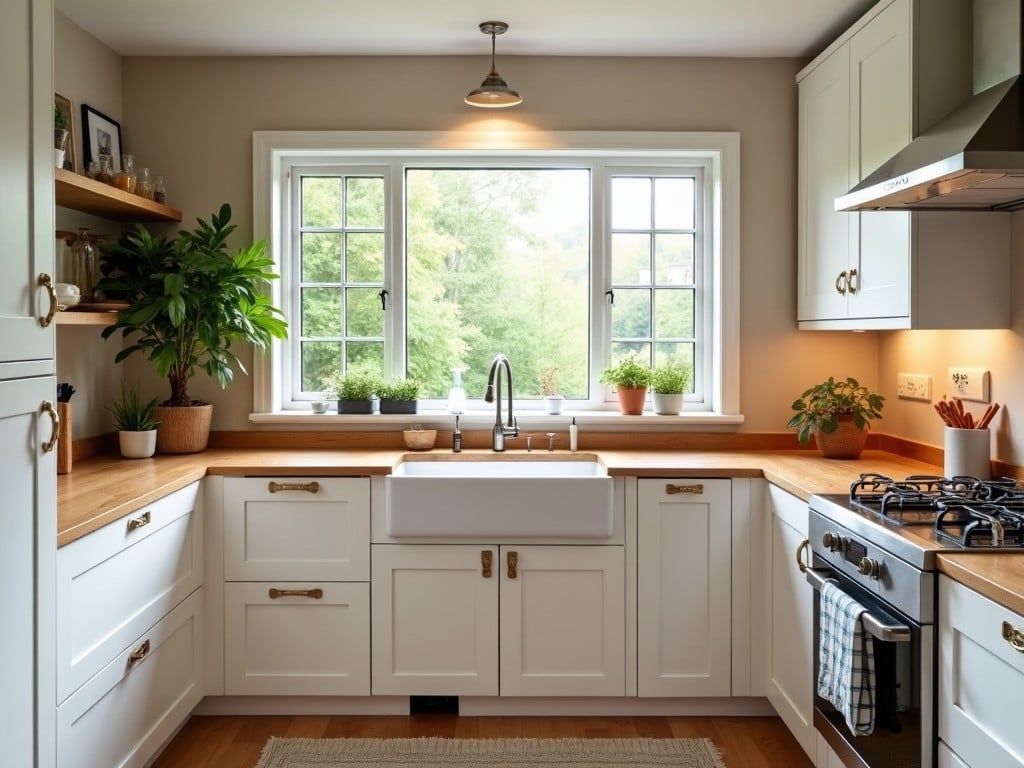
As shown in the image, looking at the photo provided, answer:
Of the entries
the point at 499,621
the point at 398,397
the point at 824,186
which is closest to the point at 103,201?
the point at 398,397

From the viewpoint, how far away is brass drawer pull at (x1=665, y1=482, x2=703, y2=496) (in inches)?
120

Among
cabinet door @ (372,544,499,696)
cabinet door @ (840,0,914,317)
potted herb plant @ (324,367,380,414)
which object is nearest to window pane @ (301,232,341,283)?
potted herb plant @ (324,367,380,414)

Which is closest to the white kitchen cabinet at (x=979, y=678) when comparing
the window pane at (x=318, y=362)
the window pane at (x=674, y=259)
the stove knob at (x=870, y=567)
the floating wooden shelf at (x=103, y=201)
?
the stove knob at (x=870, y=567)

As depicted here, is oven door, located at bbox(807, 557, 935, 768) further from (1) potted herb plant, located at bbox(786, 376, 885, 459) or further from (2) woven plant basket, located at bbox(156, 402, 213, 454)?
(2) woven plant basket, located at bbox(156, 402, 213, 454)

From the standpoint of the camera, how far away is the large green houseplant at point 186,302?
318cm

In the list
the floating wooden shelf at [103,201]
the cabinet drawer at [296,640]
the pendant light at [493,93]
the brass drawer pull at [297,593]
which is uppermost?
the pendant light at [493,93]

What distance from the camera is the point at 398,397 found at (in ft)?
11.8

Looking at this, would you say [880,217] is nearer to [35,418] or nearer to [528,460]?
[528,460]

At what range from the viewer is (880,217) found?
2744 millimetres

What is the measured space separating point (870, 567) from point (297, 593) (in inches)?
73.4

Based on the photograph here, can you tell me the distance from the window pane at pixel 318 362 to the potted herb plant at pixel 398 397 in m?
0.29

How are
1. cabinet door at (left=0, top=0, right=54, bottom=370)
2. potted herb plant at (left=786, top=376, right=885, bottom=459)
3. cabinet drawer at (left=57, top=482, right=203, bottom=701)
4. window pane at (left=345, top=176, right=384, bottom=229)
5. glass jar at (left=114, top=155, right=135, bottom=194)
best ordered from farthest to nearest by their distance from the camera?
window pane at (left=345, top=176, right=384, bottom=229) → potted herb plant at (left=786, top=376, right=885, bottom=459) → glass jar at (left=114, top=155, right=135, bottom=194) → cabinet drawer at (left=57, top=482, right=203, bottom=701) → cabinet door at (left=0, top=0, right=54, bottom=370)

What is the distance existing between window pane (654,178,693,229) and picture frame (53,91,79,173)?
218cm

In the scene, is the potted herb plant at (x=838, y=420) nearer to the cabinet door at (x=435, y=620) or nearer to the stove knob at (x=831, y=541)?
the stove knob at (x=831, y=541)
